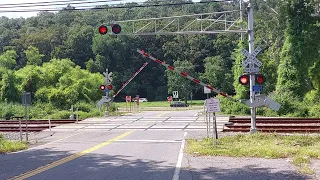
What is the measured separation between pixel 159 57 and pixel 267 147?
90534 mm

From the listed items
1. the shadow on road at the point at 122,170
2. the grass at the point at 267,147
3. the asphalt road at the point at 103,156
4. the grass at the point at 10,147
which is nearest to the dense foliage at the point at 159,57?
the asphalt road at the point at 103,156

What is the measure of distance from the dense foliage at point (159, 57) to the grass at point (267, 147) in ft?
36.1

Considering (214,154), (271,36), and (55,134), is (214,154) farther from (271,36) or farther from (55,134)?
(271,36)

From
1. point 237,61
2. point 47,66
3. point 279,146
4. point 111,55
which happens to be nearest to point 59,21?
point 111,55

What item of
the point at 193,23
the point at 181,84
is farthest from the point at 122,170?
the point at 181,84

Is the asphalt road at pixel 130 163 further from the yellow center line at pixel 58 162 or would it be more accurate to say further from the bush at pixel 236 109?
the bush at pixel 236 109

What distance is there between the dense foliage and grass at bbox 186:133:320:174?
433 inches

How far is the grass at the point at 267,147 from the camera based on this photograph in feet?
42.8

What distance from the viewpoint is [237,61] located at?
142ft

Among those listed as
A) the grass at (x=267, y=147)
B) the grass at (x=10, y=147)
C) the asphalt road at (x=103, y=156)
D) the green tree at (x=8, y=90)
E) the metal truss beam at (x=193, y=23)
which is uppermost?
the metal truss beam at (x=193, y=23)

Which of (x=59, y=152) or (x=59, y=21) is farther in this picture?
(x=59, y=21)

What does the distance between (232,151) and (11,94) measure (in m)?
42.7

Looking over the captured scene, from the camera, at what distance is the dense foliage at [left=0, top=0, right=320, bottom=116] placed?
36875 millimetres

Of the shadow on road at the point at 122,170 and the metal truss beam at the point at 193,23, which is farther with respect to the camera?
the metal truss beam at the point at 193,23
